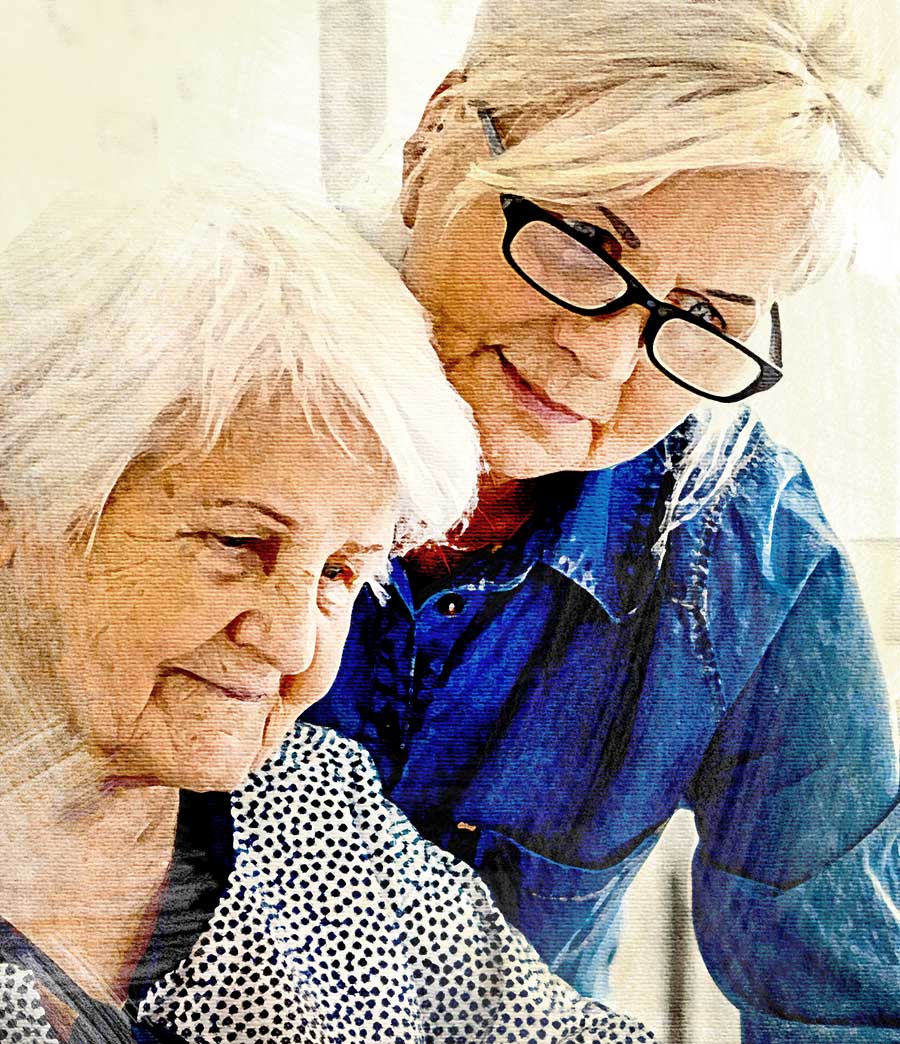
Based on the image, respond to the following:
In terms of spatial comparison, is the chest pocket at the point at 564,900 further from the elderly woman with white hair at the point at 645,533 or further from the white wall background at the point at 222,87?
the white wall background at the point at 222,87

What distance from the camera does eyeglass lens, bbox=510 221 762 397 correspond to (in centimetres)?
122

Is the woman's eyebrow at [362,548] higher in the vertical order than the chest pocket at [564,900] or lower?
higher

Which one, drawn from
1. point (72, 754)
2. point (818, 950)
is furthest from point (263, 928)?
point (818, 950)

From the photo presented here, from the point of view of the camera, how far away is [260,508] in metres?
1.21

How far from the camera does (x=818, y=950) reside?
4.42ft

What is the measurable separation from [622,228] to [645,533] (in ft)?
1.11

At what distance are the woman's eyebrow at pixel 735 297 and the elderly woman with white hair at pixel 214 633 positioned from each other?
0.30 meters

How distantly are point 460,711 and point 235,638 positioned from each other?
0.87 ft

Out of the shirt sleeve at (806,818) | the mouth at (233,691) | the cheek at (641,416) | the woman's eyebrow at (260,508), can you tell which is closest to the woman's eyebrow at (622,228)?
the cheek at (641,416)

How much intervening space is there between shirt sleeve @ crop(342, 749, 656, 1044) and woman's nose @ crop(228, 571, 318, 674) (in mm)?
154

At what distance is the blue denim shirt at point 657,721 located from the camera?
129 cm

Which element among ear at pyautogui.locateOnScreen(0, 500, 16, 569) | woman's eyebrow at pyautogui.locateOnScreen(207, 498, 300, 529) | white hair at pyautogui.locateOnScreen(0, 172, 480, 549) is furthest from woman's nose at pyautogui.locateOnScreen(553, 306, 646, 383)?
ear at pyautogui.locateOnScreen(0, 500, 16, 569)

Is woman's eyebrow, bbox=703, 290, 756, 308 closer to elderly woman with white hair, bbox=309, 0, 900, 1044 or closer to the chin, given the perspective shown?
elderly woman with white hair, bbox=309, 0, 900, 1044

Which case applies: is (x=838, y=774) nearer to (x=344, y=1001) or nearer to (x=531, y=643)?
(x=531, y=643)
